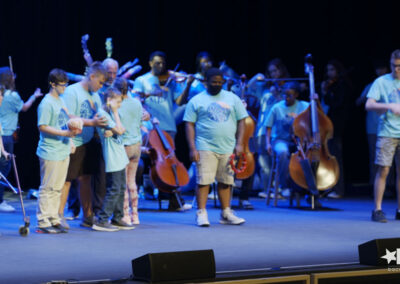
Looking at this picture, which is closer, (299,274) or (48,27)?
(299,274)

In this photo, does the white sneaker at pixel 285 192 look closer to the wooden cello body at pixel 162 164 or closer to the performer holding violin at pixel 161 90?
the performer holding violin at pixel 161 90

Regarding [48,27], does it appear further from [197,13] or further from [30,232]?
[30,232]

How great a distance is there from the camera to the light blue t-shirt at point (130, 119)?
5.92 metres

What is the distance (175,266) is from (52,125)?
8.15ft

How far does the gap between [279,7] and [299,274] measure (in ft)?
23.8

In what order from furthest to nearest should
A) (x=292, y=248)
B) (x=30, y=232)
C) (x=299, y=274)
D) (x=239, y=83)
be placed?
(x=239, y=83) < (x=30, y=232) < (x=292, y=248) < (x=299, y=274)

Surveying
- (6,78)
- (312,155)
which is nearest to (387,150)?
(312,155)

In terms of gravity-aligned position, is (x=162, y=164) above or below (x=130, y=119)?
below

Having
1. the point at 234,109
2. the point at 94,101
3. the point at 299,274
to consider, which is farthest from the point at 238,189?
the point at 299,274

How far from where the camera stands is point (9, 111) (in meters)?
7.31

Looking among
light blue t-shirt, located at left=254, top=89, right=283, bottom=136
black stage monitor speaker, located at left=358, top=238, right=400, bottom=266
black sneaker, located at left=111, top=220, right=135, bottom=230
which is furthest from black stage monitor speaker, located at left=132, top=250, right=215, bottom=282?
light blue t-shirt, located at left=254, top=89, right=283, bottom=136

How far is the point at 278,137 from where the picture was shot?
782 cm

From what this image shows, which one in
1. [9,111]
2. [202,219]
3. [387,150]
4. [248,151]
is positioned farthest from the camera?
[9,111]

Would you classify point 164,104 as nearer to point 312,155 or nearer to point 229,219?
point 312,155
